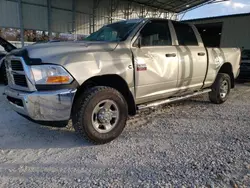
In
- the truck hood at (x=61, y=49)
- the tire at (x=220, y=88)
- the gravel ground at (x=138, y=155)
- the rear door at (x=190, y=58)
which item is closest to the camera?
the gravel ground at (x=138, y=155)

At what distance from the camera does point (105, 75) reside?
3.30 m

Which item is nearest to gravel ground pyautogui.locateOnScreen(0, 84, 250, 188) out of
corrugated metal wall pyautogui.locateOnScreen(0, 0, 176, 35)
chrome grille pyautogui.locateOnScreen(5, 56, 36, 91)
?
chrome grille pyautogui.locateOnScreen(5, 56, 36, 91)

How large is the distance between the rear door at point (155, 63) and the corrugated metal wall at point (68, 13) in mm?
14284

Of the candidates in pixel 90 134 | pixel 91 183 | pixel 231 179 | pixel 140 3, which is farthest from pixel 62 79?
pixel 140 3

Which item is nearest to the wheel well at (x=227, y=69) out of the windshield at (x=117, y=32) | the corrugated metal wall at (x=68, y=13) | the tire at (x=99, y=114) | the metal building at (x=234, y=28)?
the windshield at (x=117, y=32)

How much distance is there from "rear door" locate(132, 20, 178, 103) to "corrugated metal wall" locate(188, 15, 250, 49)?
11454 millimetres

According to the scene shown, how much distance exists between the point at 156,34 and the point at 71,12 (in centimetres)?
1605

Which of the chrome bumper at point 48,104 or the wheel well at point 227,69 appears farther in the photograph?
the wheel well at point 227,69

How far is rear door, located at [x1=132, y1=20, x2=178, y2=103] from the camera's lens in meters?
3.63

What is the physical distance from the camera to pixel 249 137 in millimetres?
3574

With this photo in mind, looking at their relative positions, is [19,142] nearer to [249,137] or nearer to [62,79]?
[62,79]

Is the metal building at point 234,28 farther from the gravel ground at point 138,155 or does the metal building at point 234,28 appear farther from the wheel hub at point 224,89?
the gravel ground at point 138,155

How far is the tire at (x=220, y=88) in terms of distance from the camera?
551 centimetres

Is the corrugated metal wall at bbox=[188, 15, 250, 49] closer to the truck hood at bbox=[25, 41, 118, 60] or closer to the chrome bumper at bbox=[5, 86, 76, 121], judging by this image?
the truck hood at bbox=[25, 41, 118, 60]
